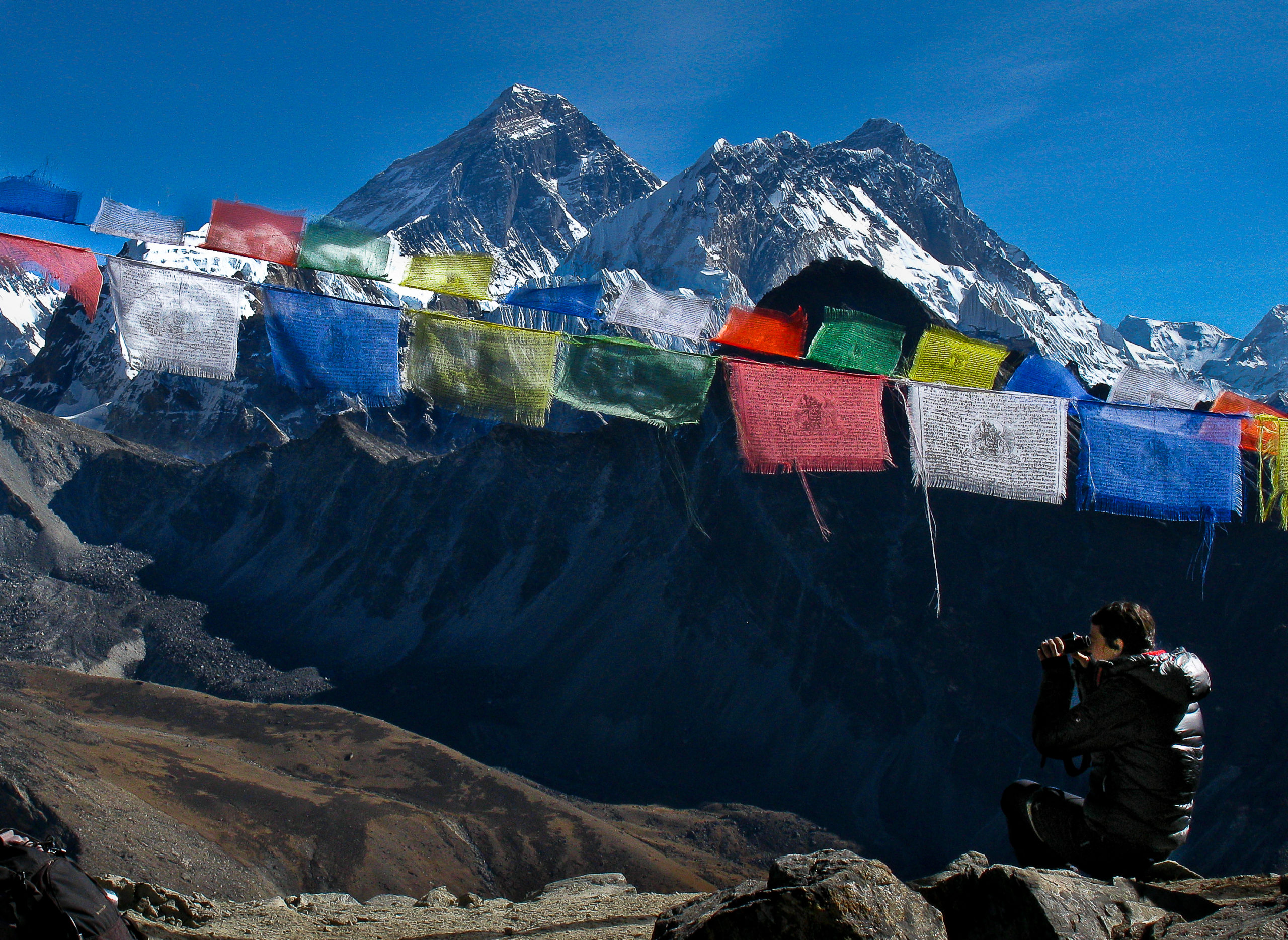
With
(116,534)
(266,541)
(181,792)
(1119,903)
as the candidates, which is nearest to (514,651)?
(181,792)

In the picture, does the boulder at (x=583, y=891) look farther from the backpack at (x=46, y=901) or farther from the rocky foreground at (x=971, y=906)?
the backpack at (x=46, y=901)

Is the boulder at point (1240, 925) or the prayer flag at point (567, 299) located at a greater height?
the prayer flag at point (567, 299)

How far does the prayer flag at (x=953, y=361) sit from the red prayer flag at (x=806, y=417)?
493 millimetres

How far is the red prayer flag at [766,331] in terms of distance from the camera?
9695 millimetres

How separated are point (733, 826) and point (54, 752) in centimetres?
2228

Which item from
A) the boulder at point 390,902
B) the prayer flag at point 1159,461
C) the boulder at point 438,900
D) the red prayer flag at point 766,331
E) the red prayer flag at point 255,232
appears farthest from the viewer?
the boulder at point 438,900

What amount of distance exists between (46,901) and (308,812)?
1003 inches

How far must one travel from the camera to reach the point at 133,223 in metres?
7.68

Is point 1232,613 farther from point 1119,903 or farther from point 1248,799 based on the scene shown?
point 1119,903

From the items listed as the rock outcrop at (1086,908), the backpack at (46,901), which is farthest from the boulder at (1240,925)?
the backpack at (46,901)

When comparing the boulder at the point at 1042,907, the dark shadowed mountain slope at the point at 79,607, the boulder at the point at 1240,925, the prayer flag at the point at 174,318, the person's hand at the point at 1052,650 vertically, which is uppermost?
the prayer flag at the point at 174,318

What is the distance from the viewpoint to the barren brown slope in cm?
2045

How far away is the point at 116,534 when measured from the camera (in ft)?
226

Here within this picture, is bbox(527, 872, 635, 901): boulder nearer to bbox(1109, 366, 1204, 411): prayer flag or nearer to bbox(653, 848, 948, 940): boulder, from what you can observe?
bbox(653, 848, 948, 940): boulder
